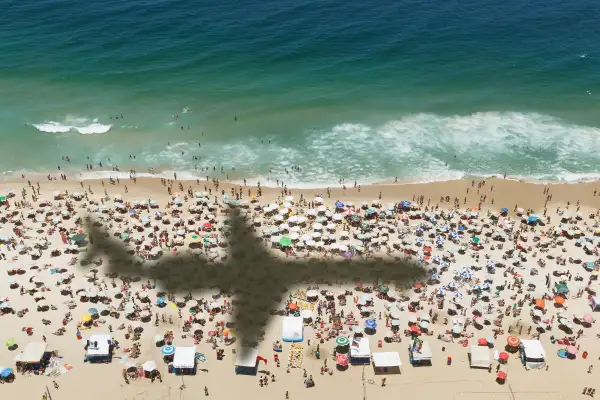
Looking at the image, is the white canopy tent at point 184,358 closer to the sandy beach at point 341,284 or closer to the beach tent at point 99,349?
the sandy beach at point 341,284

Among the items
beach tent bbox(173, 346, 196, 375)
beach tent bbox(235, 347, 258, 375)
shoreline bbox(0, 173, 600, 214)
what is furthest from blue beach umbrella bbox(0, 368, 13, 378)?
shoreline bbox(0, 173, 600, 214)

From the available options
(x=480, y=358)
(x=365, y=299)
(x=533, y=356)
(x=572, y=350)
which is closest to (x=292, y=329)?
(x=365, y=299)

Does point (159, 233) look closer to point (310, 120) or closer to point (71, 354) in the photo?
point (71, 354)

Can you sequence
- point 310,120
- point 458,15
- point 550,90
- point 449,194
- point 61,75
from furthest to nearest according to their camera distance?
point 458,15 → point 61,75 → point 550,90 → point 310,120 → point 449,194

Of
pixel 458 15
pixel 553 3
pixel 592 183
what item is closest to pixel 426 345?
pixel 592 183

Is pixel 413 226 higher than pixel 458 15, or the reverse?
pixel 458 15

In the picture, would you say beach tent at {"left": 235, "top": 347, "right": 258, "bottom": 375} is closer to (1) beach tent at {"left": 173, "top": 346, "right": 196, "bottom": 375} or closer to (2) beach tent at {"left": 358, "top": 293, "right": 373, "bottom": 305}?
(1) beach tent at {"left": 173, "top": 346, "right": 196, "bottom": 375}
